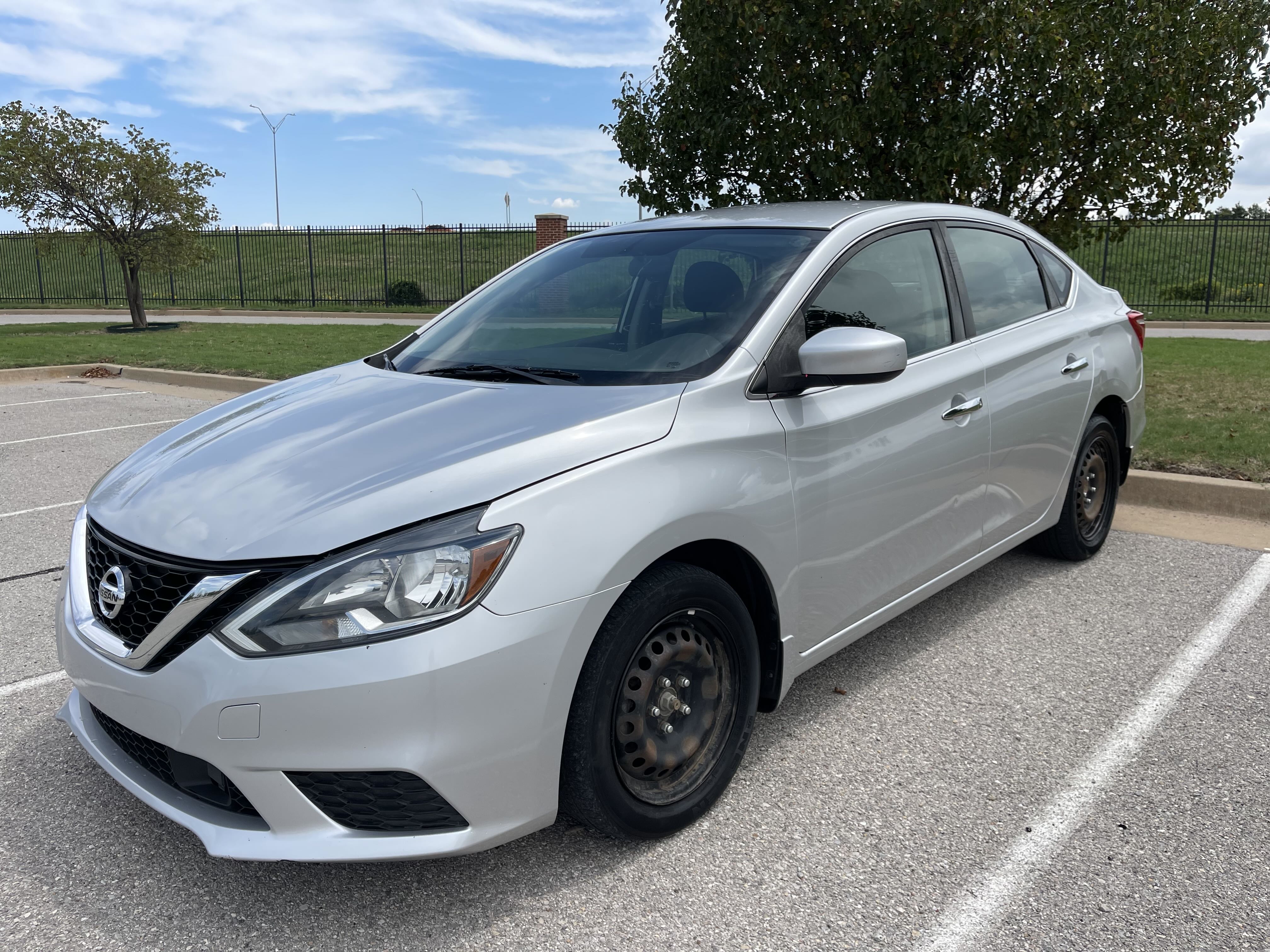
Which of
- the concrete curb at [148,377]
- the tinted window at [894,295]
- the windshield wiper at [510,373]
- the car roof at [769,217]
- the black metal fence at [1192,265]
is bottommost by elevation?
the concrete curb at [148,377]

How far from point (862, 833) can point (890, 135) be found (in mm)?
6879

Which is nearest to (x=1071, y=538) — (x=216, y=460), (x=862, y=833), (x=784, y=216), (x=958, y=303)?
(x=958, y=303)

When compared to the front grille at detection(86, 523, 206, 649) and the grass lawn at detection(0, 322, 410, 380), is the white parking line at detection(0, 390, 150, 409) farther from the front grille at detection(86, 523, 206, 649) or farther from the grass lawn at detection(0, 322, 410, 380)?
the front grille at detection(86, 523, 206, 649)

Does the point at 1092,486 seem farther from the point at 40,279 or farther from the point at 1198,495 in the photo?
the point at 40,279

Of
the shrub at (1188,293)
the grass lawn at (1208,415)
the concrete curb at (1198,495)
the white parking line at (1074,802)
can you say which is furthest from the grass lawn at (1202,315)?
the white parking line at (1074,802)

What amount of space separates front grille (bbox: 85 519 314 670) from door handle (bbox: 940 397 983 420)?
2353 millimetres

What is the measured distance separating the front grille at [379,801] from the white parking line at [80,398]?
10326 millimetres

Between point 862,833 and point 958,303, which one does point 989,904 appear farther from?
point 958,303

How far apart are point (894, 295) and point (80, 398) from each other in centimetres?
1035

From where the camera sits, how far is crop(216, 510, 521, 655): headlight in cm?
221

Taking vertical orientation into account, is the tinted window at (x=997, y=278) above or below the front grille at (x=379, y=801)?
above

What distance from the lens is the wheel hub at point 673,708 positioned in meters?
2.62

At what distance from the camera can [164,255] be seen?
21359 mm

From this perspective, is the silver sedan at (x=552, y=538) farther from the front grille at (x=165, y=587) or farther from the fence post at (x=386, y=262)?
the fence post at (x=386, y=262)
